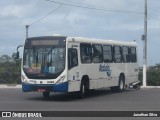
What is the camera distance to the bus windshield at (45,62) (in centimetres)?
2573

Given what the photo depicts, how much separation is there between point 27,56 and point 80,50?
2.61 metres

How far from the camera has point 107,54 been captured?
101 feet

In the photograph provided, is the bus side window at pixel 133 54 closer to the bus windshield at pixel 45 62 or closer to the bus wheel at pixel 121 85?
the bus wheel at pixel 121 85

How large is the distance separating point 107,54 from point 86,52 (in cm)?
298

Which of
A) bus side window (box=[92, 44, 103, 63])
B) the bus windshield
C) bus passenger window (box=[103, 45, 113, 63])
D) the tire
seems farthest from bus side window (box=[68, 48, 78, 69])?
the tire

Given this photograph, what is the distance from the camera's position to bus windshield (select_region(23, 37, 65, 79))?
25.7 meters

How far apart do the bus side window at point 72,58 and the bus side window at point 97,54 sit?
96.3 inches

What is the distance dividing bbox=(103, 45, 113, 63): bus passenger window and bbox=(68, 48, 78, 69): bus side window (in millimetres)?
3913

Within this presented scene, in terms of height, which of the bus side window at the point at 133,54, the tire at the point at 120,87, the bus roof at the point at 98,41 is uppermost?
the bus roof at the point at 98,41

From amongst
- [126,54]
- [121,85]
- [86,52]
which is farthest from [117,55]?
[86,52]

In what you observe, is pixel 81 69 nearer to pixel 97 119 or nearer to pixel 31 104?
pixel 31 104

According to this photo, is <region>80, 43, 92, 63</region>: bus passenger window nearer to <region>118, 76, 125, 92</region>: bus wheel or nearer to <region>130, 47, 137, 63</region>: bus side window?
<region>118, 76, 125, 92</region>: bus wheel

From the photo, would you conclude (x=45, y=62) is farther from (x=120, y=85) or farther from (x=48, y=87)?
(x=120, y=85)

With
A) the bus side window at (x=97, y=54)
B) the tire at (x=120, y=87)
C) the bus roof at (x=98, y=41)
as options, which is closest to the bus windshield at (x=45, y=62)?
the bus roof at (x=98, y=41)
